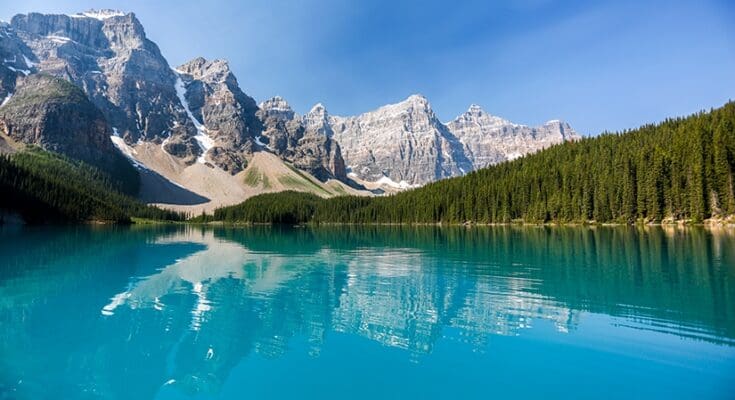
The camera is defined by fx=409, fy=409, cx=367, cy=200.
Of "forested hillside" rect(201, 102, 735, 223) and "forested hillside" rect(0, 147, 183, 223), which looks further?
"forested hillside" rect(0, 147, 183, 223)

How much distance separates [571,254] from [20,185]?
6295 inches

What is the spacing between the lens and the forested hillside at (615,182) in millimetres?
78750

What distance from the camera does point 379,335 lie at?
1529cm

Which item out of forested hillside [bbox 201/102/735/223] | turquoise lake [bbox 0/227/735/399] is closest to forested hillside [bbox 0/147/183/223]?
A: turquoise lake [bbox 0/227/735/399]

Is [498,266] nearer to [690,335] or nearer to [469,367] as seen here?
[690,335]

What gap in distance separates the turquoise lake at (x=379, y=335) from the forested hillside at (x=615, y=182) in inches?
2599

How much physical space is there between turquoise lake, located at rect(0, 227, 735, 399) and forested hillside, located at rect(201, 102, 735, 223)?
217ft

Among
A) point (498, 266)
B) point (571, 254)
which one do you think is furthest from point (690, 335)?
point (571, 254)

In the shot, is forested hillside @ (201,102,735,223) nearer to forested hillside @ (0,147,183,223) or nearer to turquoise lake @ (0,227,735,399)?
turquoise lake @ (0,227,735,399)

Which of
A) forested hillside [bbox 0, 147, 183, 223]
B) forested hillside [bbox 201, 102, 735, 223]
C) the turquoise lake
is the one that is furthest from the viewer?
forested hillside [bbox 0, 147, 183, 223]

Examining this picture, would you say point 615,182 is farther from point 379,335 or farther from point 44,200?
point 44,200

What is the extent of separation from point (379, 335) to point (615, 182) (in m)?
102

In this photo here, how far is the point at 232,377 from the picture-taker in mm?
11836

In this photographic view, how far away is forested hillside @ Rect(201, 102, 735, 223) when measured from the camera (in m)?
78.8
